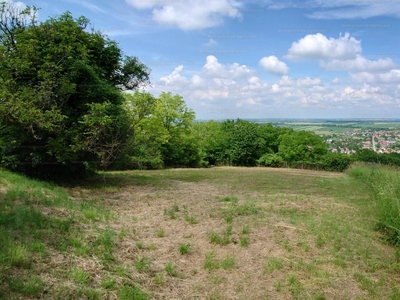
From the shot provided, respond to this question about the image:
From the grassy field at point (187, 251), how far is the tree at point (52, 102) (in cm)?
168

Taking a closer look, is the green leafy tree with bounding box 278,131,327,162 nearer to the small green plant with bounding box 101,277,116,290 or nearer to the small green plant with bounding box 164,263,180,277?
the small green plant with bounding box 164,263,180,277

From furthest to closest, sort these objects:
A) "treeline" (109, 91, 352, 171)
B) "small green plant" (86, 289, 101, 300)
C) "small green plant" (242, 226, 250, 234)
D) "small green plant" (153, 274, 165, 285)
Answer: "treeline" (109, 91, 352, 171) → "small green plant" (242, 226, 250, 234) → "small green plant" (153, 274, 165, 285) → "small green plant" (86, 289, 101, 300)

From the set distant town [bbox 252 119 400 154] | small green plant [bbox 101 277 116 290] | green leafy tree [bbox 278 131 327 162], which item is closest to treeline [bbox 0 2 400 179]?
small green plant [bbox 101 277 116 290]

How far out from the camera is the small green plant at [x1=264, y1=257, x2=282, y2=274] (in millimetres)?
4950

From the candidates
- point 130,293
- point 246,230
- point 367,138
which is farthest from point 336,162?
point 130,293

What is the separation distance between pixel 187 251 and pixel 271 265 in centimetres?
149

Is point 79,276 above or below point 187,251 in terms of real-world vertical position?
above

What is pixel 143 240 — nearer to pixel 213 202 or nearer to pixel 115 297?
pixel 115 297

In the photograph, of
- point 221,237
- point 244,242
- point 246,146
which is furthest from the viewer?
point 246,146

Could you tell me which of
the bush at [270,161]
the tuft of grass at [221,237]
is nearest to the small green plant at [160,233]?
the tuft of grass at [221,237]

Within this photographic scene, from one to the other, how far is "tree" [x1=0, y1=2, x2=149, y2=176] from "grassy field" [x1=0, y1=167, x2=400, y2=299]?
66.0 inches

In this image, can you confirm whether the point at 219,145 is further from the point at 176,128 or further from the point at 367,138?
the point at 367,138

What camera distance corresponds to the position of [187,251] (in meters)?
5.65

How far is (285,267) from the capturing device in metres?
5.05
